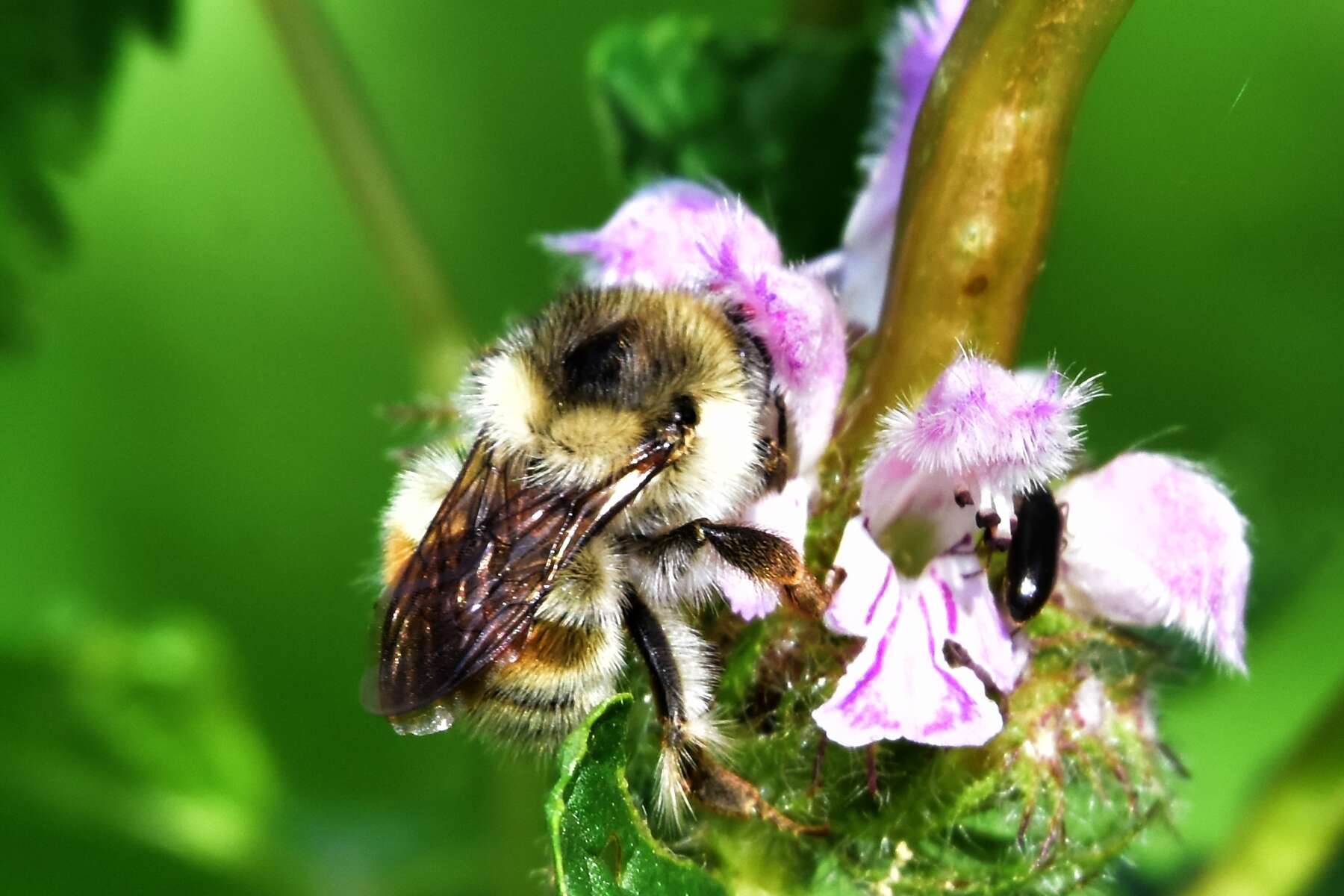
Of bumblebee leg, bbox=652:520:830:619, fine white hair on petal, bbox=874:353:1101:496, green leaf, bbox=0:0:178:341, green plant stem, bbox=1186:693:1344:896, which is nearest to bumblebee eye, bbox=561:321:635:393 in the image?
A: bumblebee leg, bbox=652:520:830:619

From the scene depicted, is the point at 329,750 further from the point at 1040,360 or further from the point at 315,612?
the point at 1040,360

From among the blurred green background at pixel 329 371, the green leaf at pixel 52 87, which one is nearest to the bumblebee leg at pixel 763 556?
the blurred green background at pixel 329 371

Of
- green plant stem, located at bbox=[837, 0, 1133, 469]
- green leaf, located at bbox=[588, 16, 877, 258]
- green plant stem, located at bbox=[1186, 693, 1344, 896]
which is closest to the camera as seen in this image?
green plant stem, located at bbox=[837, 0, 1133, 469]

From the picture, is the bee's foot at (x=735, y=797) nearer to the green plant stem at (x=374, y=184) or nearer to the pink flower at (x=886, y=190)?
the pink flower at (x=886, y=190)

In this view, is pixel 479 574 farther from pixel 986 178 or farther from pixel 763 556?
pixel 986 178

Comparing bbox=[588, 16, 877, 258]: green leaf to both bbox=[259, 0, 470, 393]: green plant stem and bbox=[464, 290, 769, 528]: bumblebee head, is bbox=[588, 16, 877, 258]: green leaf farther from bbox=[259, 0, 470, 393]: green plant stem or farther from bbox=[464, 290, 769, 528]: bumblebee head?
bbox=[464, 290, 769, 528]: bumblebee head

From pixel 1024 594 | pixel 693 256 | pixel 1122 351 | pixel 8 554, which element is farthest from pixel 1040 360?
pixel 8 554
